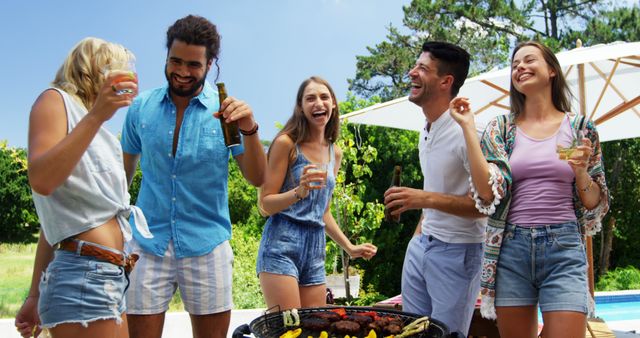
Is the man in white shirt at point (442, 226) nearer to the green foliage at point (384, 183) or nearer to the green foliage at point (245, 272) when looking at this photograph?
the green foliage at point (245, 272)

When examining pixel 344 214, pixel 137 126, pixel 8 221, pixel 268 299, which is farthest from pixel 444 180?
pixel 8 221

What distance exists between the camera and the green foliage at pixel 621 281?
12.1 metres

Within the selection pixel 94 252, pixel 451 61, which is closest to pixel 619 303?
pixel 451 61

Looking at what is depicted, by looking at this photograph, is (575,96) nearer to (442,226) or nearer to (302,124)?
(302,124)

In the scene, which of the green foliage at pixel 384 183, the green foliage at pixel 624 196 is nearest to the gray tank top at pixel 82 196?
the green foliage at pixel 384 183

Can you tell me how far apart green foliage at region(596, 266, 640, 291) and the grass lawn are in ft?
35.7

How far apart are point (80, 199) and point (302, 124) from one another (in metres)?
1.50

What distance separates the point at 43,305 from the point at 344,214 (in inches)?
268

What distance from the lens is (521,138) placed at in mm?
2590

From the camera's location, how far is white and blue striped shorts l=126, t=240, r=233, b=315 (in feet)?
8.18

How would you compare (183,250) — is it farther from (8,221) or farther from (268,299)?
(8,221)

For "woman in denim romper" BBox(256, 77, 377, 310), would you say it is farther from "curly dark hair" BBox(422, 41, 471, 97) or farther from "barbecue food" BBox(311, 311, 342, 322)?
"curly dark hair" BBox(422, 41, 471, 97)

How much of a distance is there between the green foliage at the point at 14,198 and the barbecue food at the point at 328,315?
42.2 ft

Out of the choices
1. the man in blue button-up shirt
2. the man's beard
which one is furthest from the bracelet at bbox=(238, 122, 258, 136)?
the man's beard
